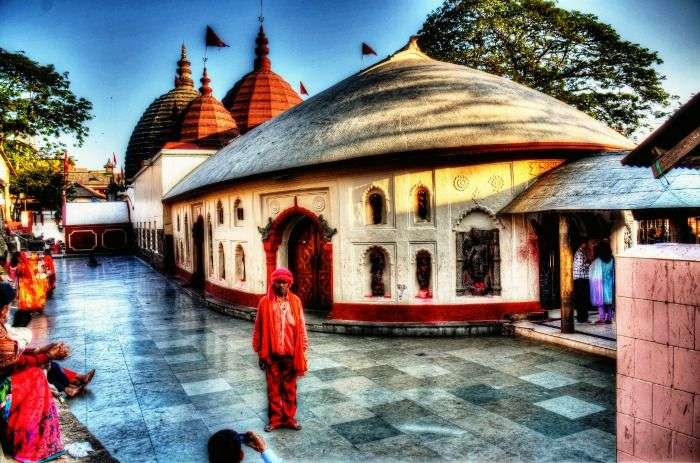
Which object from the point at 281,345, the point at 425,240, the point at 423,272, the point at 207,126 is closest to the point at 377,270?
the point at 423,272

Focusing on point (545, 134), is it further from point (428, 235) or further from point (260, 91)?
point (260, 91)

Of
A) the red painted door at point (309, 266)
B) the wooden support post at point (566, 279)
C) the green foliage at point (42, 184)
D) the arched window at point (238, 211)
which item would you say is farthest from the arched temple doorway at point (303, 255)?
the green foliage at point (42, 184)

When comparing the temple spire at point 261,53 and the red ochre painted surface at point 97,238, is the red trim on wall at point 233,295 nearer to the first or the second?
the temple spire at point 261,53

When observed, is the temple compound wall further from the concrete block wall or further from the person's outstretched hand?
the person's outstretched hand

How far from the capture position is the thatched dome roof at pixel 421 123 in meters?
11.0

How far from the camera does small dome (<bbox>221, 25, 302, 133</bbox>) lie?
1336 inches

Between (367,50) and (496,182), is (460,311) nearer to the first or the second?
(496,182)

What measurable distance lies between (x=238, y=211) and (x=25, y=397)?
35.3 ft

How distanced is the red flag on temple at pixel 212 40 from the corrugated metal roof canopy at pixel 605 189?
716 inches

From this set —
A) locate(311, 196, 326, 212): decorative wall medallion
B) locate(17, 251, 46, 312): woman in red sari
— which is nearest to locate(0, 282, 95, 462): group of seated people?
locate(311, 196, 326, 212): decorative wall medallion

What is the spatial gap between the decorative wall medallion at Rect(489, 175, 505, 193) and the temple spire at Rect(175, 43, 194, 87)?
39400 millimetres

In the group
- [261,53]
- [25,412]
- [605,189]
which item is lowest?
[25,412]

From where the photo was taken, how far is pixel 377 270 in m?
11.8

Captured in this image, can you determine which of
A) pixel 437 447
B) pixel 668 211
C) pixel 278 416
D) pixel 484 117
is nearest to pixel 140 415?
pixel 278 416
